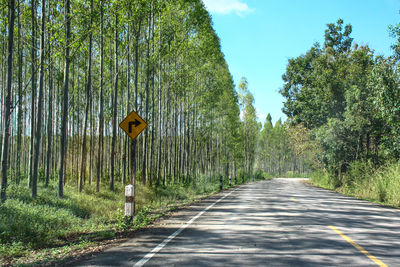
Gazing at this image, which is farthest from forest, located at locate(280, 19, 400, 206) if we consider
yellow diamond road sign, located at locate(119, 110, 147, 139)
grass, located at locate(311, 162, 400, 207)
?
yellow diamond road sign, located at locate(119, 110, 147, 139)

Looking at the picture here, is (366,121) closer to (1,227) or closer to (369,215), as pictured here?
(369,215)

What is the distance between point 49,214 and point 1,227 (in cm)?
212

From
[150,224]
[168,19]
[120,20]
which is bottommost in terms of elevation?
[150,224]

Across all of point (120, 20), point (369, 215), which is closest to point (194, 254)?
point (369, 215)

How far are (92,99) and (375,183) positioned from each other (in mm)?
22699

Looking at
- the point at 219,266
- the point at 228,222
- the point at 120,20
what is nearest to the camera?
the point at 219,266

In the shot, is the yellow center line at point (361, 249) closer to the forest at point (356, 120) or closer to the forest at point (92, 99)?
Result: the forest at point (92, 99)

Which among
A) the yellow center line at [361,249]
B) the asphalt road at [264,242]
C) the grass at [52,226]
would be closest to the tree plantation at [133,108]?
the grass at [52,226]

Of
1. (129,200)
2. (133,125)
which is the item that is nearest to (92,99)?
(133,125)

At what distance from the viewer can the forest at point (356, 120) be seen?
54.9ft

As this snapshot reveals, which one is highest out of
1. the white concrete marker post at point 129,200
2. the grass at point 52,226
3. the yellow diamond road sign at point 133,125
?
the yellow diamond road sign at point 133,125

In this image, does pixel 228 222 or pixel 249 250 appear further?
pixel 228 222

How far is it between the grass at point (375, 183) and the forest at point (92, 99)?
33.2 feet

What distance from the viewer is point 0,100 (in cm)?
2428
